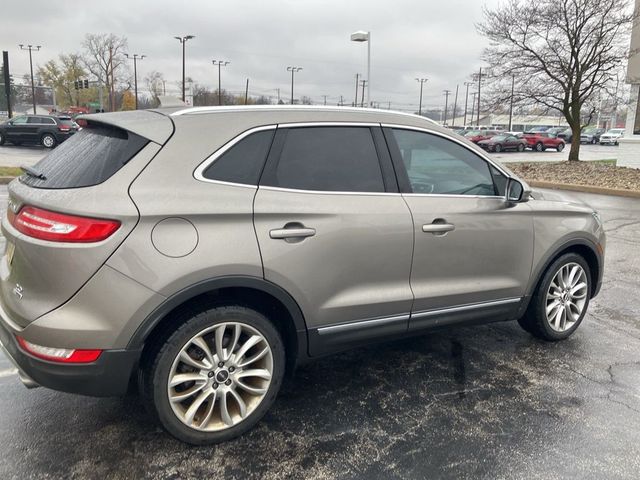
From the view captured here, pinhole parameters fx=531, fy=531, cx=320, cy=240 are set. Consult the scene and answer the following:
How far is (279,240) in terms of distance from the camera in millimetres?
2756

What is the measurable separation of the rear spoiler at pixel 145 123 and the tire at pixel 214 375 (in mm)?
913

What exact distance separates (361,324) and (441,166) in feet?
4.05

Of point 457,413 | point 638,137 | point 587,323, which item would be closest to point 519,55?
point 638,137

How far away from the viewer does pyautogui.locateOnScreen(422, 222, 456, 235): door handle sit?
10.7 ft

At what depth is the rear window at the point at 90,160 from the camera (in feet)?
8.36

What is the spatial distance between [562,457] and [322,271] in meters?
1.58

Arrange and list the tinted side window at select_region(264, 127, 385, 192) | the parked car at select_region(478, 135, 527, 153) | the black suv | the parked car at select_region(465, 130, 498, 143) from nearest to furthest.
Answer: the tinted side window at select_region(264, 127, 385, 192) < the black suv < the parked car at select_region(478, 135, 527, 153) < the parked car at select_region(465, 130, 498, 143)

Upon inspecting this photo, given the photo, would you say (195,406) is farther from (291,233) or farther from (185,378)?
(291,233)

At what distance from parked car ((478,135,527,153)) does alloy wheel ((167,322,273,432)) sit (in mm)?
34321

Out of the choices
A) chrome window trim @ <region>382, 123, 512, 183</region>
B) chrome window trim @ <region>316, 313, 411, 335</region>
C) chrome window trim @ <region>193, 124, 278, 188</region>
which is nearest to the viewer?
chrome window trim @ <region>193, 124, 278, 188</region>

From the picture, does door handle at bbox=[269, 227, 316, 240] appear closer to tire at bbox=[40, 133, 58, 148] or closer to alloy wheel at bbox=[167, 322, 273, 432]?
alloy wheel at bbox=[167, 322, 273, 432]

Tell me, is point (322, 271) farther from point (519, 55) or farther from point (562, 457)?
point (519, 55)

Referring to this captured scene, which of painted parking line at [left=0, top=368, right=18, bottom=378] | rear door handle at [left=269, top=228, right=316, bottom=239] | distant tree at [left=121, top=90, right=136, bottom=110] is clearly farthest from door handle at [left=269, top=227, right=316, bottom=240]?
distant tree at [left=121, top=90, right=136, bottom=110]

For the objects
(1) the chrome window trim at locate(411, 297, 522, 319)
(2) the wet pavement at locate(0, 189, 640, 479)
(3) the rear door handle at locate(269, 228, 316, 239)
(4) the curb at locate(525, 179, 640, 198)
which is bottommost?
(2) the wet pavement at locate(0, 189, 640, 479)
